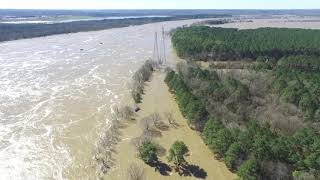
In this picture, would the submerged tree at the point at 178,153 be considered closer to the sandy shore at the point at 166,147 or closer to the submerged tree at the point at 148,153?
the sandy shore at the point at 166,147

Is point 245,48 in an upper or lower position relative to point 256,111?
lower

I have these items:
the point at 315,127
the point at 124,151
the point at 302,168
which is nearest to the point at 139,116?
the point at 124,151

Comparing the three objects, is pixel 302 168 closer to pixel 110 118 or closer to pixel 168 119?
pixel 168 119

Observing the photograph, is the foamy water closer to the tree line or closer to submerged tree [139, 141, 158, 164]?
submerged tree [139, 141, 158, 164]

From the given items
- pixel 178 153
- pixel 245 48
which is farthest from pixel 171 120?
pixel 245 48

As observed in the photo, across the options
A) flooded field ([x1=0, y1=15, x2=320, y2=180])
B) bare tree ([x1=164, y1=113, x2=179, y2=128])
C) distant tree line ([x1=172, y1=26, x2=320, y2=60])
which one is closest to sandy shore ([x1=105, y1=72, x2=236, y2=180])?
bare tree ([x1=164, y1=113, x2=179, y2=128])

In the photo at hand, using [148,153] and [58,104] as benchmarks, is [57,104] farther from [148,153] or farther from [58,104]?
[148,153]
